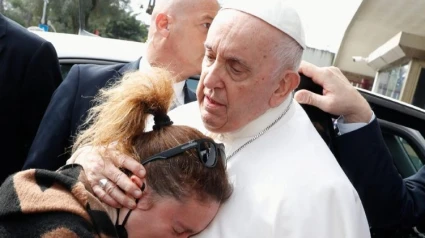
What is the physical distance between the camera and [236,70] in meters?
1.93

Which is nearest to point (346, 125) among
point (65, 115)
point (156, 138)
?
point (156, 138)

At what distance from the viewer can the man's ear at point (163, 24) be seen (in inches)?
117

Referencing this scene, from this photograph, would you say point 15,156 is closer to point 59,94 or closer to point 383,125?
point 59,94

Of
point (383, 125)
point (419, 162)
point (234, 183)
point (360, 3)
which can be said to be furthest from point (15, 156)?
point (360, 3)

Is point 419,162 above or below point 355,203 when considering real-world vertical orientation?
below

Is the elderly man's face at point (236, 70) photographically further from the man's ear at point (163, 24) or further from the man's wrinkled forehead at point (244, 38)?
the man's ear at point (163, 24)

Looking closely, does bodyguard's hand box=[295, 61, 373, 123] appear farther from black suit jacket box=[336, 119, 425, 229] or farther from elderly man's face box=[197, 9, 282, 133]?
elderly man's face box=[197, 9, 282, 133]

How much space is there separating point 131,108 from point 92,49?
202 cm

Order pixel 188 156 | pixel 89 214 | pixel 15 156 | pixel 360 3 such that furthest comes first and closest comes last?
pixel 360 3 → pixel 15 156 → pixel 188 156 → pixel 89 214

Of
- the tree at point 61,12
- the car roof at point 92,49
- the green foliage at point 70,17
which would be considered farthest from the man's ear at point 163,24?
the green foliage at point 70,17

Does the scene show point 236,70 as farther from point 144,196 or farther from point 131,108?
point 144,196

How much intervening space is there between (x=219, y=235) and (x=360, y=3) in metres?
19.5

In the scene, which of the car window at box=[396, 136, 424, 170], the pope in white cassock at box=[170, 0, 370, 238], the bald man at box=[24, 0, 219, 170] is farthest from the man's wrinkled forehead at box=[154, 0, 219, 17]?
the car window at box=[396, 136, 424, 170]

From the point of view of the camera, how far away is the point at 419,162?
12.7 feet
